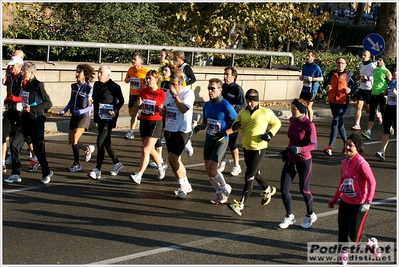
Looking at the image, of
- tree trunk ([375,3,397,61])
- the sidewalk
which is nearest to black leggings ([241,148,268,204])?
the sidewalk

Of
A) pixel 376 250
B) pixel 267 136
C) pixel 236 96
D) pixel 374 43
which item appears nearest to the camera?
pixel 376 250

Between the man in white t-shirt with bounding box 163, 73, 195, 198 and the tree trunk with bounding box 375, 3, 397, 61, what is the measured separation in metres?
19.9

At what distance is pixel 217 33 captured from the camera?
23.5 meters

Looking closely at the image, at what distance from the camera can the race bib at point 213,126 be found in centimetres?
1010

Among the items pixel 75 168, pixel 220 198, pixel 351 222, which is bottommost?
pixel 75 168

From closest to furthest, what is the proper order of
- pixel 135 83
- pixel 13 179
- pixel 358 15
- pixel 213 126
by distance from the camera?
pixel 213 126, pixel 13 179, pixel 135 83, pixel 358 15

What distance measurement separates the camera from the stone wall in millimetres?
17031

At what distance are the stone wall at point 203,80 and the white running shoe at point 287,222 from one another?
28.4 ft

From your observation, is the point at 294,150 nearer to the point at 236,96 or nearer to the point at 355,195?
the point at 355,195

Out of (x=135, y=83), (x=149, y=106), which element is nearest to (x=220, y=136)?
(x=149, y=106)

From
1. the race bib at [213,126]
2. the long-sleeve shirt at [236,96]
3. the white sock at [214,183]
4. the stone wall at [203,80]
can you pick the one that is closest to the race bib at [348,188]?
the race bib at [213,126]

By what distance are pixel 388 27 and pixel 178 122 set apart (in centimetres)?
2015

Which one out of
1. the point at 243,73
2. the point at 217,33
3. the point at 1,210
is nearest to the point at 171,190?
the point at 1,210

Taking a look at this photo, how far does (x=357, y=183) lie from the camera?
8031 mm
